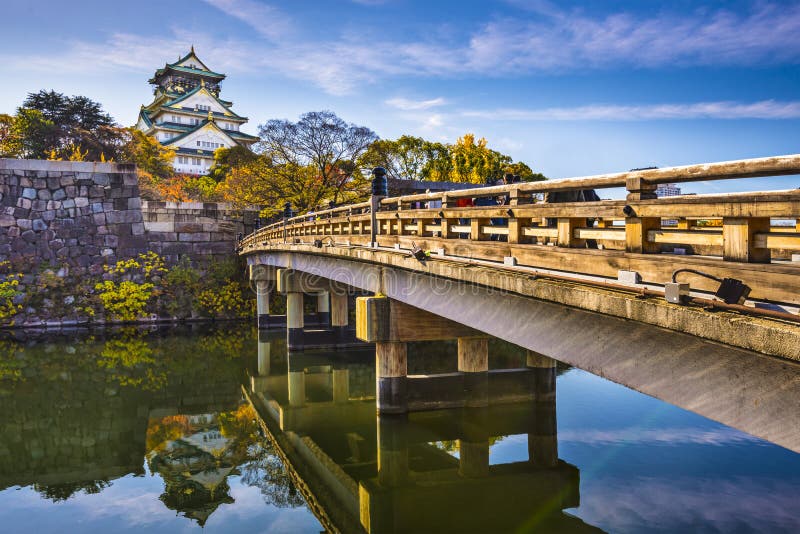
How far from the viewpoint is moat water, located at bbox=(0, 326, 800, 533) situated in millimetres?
8930

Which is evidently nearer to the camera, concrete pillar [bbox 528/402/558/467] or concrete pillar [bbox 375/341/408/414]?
concrete pillar [bbox 528/402/558/467]

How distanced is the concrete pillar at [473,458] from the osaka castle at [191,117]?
197 ft

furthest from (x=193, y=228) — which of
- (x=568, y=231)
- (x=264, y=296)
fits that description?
(x=568, y=231)

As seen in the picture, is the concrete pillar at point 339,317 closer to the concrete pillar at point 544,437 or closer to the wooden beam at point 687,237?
the concrete pillar at point 544,437

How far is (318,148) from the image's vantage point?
1320 inches

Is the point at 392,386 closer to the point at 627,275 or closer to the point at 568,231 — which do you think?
the point at 568,231

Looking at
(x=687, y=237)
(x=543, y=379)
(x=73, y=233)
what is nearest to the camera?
(x=687, y=237)

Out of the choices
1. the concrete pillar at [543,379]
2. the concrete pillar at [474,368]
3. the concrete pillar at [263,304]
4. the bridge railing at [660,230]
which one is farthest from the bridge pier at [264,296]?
the bridge railing at [660,230]

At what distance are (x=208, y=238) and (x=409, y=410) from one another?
2354 cm

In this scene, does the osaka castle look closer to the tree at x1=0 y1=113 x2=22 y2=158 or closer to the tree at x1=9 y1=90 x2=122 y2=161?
the tree at x1=9 y1=90 x2=122 y2=161

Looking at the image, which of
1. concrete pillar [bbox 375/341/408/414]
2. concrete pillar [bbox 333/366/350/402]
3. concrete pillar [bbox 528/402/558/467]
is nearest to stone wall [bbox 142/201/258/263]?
concrete pillar [bbox 333/366/350/402]

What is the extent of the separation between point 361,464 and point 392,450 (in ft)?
2.23

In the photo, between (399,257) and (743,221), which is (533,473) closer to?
(399,257)

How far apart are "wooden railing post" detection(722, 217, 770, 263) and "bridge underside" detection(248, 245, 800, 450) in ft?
1.58
